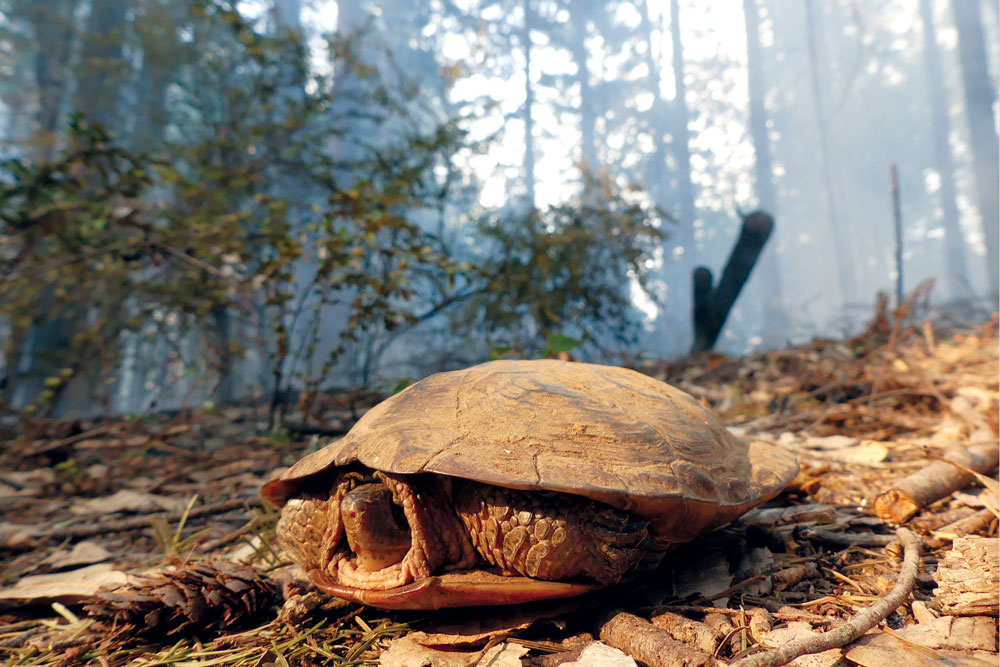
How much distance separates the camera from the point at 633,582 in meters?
1.45

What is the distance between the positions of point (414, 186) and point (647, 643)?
5428mm

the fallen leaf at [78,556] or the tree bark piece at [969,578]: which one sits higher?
the tree bark piece at [969,578]

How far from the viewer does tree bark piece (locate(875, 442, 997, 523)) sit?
1.71 meters

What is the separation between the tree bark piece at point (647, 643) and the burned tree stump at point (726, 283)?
5.19 meters

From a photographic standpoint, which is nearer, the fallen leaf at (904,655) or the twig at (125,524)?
the fallen leaf at (904,655)

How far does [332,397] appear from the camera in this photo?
4.39m

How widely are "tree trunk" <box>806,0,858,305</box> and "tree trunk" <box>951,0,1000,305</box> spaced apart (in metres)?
31.5

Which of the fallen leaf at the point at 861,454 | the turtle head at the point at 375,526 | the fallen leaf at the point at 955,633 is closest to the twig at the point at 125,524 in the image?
the turtle head at the point at 375,526

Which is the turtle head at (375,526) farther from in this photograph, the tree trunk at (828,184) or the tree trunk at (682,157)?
the tree trunk at (828,184)

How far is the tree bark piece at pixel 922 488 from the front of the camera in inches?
67.2

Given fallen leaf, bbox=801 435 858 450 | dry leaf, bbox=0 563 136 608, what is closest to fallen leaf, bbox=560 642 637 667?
dry leaf, bbox=0 563 136 608

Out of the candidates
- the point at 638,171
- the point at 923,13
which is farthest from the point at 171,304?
the point at 923,13

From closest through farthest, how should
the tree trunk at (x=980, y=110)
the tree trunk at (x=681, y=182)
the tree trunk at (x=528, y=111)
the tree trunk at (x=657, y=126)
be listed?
1. the tree trunk at (x=980, y=110)
2. the tree trunk at (x=528, y=111)
3. the tree trunk at (x=681, y=182)
4. the tree trunk at (x=657, y=126)

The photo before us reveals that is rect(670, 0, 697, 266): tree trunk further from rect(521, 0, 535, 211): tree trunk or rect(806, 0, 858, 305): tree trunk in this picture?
rect(521, 0, 535, 211): tree trunk
